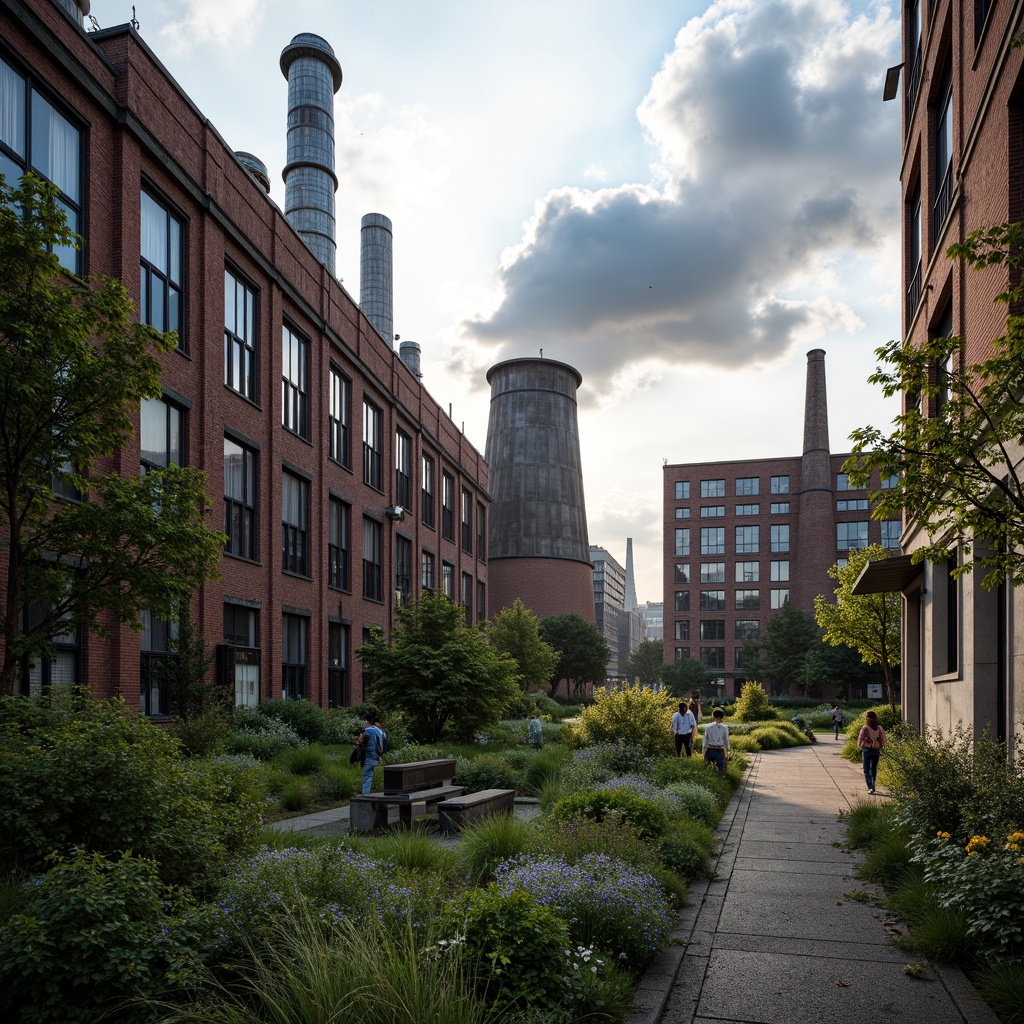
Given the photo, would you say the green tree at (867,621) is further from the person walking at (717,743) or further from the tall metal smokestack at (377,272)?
the tall metal smokestack at (377,272)

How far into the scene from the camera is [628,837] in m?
9.18

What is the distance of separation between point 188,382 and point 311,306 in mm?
9293

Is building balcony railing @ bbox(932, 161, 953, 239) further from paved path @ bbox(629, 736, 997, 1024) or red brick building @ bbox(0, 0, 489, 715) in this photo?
red brick building @ bbox(0, 0, 489, 715)

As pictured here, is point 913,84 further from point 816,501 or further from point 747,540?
point 747,540

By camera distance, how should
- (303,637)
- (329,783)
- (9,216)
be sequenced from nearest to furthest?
1. (9,216)
2. (329,783)
3. (303,637)

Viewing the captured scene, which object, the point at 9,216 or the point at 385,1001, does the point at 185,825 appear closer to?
the point at 385,1001

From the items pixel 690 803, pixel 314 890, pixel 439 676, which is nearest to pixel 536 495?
pixel 439 676

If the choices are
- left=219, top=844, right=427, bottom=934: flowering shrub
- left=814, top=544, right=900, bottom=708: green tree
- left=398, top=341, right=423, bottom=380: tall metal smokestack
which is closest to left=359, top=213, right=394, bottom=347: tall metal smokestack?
left=398, top=341, right=423, bottom=380: tall metal smokestack

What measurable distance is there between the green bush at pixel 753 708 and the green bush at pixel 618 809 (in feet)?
115

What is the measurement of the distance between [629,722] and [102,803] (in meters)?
15.6

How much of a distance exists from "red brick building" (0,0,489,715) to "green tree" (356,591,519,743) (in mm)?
3188

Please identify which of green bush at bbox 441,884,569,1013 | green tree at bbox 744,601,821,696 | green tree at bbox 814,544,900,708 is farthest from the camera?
green tree at bbox 744,601,821,696

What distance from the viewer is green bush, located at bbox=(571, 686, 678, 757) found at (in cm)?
2117

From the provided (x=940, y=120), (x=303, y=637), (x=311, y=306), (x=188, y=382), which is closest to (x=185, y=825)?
(x=188, y=382)
